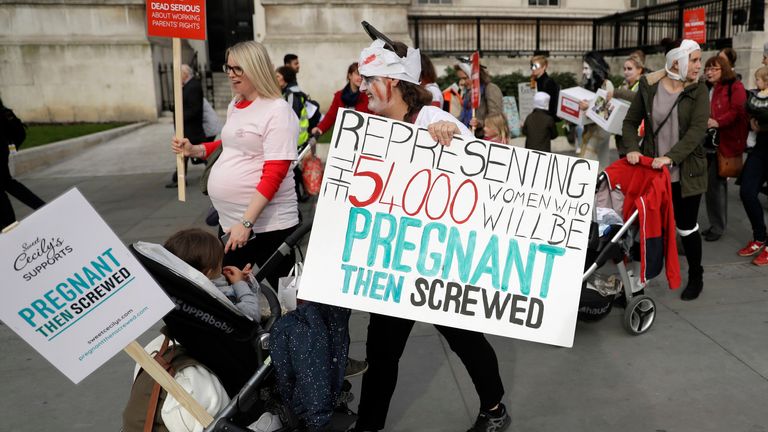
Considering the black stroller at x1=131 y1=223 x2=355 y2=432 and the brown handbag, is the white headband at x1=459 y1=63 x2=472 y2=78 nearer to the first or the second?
the brown handbag

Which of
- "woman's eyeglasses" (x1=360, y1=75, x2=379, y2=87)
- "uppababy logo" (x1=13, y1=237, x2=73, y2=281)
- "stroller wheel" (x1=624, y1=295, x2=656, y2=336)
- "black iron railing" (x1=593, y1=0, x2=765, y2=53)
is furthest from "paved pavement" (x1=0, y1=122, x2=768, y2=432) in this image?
"black iron railing" (x1=593, y1=0, x2=765, y2=53)

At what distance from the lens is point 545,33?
20656 millimetres

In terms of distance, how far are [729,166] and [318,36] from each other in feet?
40.7

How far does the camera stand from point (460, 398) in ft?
12.4

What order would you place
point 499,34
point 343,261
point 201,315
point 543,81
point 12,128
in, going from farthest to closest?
point 499,34
point 543,81
point 12,128
point 343,261
point 201,315

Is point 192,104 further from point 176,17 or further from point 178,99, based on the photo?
point 178,99

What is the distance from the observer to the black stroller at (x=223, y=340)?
2.43 metres

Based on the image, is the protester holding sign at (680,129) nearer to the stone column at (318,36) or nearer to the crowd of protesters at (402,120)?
the crowd of protesters at (402,120)

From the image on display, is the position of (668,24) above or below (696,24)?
above

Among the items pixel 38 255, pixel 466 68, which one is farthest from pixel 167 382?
pixel 466 68

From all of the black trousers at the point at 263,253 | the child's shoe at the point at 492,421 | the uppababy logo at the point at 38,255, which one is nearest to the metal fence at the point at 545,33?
the black trousers at the point at 263,253

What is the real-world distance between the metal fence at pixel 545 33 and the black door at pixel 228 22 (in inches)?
195

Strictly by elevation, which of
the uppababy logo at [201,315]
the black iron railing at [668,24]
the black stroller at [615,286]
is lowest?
the black stroller at [615,286]

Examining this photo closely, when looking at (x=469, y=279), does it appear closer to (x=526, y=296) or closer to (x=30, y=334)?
(x=526, y=296)
